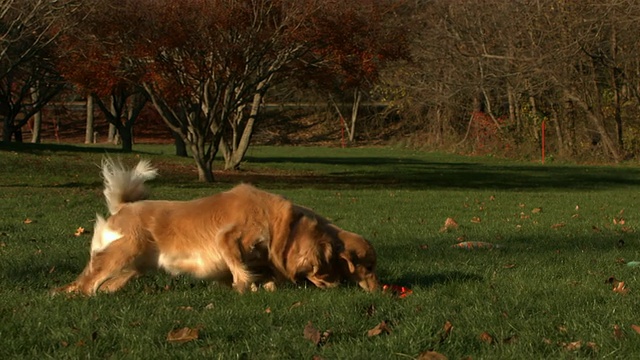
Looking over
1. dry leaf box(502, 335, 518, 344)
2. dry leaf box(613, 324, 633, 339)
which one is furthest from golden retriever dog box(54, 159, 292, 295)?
dry leaf box(613, 324, 633, 339)

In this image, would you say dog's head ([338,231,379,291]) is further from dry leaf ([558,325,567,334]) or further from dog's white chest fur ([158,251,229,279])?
dry leaf ([558,325,567,334])

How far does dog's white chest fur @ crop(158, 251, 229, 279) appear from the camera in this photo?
249 inches

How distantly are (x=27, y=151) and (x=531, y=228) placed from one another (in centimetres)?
2384

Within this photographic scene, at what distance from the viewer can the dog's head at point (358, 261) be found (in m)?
6.26

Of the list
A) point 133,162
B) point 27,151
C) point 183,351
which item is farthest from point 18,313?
point 27,151

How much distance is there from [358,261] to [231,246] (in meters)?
1.00

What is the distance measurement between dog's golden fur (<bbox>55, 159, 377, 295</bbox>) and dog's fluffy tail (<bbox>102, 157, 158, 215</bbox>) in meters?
0.31

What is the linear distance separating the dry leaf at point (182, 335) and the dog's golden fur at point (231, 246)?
1067 mm

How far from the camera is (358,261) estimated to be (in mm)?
6340

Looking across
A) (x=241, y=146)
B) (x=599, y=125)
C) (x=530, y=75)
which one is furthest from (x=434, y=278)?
(x=599, y=125)

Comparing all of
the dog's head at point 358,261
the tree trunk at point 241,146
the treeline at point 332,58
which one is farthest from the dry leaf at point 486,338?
the tree trunk at point 241,146

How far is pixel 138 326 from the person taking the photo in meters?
5.34

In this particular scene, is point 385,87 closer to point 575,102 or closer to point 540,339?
point 575,102

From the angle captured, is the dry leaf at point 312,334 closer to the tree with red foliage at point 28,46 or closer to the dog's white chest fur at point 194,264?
the dog's white chest fur at point 194,264
